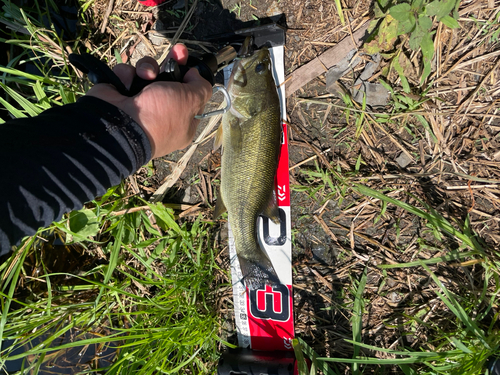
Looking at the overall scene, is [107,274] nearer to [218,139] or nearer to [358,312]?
[218,139]

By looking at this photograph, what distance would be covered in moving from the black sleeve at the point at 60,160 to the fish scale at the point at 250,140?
0.89 meters

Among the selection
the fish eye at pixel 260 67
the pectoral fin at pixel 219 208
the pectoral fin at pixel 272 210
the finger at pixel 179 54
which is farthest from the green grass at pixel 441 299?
the finger at pixel 179 54

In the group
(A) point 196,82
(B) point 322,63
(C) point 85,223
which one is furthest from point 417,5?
(C) point 85,223

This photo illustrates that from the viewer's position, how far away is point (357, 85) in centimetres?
302

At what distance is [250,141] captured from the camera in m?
2.70

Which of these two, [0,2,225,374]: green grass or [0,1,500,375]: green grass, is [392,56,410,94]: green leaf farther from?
[0,2,225,374]: green grass

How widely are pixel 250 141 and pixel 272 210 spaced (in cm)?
72

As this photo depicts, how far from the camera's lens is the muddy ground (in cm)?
285

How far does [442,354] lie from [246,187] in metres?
2.21

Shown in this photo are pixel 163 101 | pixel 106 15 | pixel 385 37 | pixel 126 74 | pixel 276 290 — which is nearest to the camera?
pixel 163 101

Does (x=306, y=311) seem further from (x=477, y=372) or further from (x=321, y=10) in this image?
(x=321, y=10)

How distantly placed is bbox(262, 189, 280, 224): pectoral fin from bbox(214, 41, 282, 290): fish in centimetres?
5

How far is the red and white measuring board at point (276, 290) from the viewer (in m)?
3.21

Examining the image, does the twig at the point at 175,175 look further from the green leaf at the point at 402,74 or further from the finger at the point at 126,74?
the green leaf at the point at 402,74
